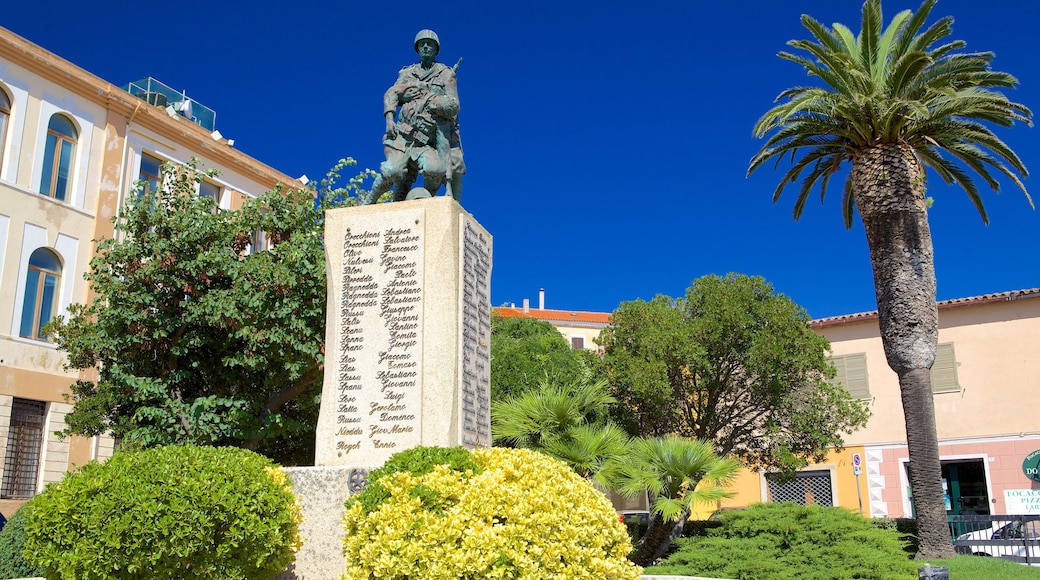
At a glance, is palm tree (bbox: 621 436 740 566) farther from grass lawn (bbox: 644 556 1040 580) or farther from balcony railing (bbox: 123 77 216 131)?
balcony railing (bbox: 123 77 216 131)

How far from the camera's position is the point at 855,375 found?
111ft

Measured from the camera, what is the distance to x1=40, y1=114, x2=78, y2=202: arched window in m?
23.2

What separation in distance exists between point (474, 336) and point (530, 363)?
18306mm

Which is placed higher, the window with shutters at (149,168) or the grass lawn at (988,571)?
the window with shutters at (149,168)

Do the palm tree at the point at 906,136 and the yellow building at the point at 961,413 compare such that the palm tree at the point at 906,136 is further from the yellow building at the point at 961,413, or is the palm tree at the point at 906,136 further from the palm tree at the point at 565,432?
the yellow building at the point at 961,413

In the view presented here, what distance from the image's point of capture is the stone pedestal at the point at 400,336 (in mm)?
8172

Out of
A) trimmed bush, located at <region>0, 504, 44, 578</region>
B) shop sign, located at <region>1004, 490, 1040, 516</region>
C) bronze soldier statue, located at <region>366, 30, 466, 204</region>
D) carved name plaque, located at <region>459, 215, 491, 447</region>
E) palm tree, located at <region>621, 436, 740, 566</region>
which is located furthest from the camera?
shop sign, located at <region>1004, 490, 1040, 516</region>

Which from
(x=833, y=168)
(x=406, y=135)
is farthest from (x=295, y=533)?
(x=833, y=168)

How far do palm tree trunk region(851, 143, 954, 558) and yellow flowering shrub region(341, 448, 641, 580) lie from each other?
1360 centimetres

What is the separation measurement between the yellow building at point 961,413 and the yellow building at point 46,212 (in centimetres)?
1986

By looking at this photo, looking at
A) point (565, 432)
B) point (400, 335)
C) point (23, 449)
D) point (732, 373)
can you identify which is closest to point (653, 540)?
point (565, 432)

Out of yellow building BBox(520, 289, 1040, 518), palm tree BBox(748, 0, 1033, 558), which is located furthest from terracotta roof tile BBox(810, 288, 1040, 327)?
palm tree BBox(748, 0, 1033, 558)

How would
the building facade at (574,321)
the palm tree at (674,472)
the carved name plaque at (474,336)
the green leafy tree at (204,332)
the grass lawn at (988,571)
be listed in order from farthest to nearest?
1. the building facade at (574,321)
2. the green leafy tree at (204,332)
3. the palm tree at (674,472)
4. the grass lawn at (988,571)
5. the carved name plaque at (474,336)

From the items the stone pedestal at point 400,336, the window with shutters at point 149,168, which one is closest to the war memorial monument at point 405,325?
the stone pedestal at point 400,336
